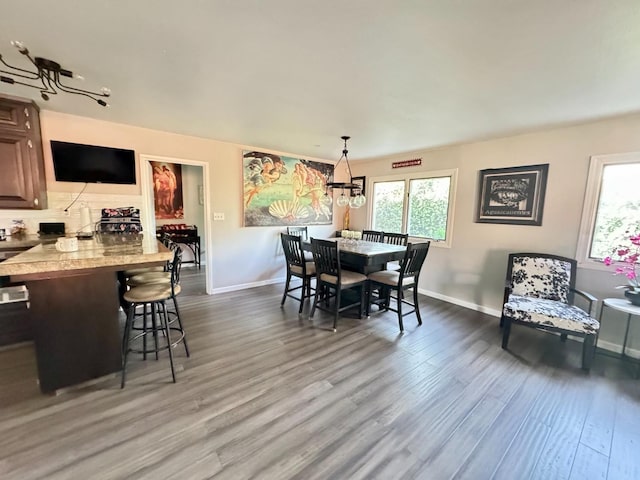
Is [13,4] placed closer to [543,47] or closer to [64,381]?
[64,381]

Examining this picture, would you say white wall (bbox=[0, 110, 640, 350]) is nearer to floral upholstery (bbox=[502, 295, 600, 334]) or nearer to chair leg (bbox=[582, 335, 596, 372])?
floral upholstery (bbox=[502, 295, 600, 334])

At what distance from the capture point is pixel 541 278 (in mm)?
2986

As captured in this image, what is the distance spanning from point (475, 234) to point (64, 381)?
465 centimetres

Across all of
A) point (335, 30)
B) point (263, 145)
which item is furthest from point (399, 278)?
point (263, 145)

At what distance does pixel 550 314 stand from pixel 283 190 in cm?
394

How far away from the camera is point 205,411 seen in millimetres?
1804

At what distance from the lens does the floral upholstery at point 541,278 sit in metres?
2.88

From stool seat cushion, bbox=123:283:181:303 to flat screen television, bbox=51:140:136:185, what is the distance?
1870 mm

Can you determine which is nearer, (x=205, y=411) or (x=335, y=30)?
(x=335, y=30)

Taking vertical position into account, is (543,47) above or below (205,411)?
above

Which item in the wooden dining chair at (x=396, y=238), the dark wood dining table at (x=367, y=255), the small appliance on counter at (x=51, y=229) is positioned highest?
the small appliance on counter at (x=51, y=229)

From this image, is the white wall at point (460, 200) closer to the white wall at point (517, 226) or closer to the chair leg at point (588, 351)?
the white wall at point (517, 226)

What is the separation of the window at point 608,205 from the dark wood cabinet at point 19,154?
586 cm

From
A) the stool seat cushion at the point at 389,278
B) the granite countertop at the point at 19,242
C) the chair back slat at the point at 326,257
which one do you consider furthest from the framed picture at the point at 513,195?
the granite countertop at the point at 19,242
